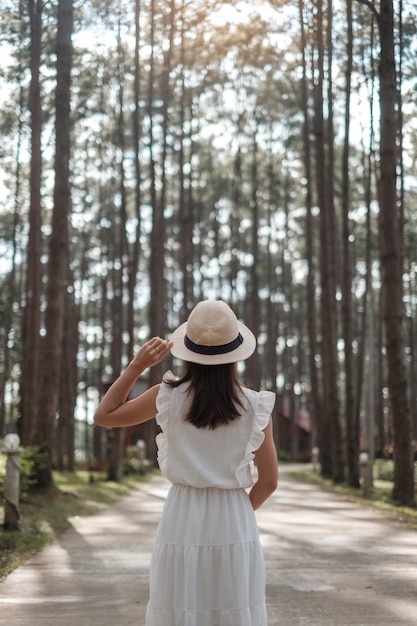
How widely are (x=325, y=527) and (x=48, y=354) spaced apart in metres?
6.18

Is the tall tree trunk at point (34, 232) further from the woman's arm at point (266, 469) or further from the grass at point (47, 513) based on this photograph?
the woman's arm at point (266, 469)

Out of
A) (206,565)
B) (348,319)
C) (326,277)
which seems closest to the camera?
(206,565)

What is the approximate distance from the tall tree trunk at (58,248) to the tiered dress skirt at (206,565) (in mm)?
13140

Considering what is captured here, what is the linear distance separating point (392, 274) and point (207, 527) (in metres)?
13.8

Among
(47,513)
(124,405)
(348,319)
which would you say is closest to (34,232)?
(348,319)

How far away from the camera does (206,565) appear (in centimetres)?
349

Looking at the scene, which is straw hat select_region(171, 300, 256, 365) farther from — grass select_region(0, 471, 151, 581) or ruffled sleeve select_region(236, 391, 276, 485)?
grass select_region(0, 471, 151, 581)

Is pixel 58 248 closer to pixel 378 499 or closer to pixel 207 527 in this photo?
pixel 378 499

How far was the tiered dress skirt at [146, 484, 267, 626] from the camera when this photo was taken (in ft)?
11.3

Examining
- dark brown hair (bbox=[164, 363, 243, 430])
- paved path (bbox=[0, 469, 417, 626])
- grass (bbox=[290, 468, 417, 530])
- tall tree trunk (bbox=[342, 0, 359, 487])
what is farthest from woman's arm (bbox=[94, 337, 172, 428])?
tall tree trunk (bbox=[342, 0, 359, 487])

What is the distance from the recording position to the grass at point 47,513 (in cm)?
987

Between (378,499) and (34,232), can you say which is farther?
(34,232)

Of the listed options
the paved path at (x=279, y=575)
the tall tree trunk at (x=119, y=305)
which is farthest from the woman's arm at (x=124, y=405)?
the tall tree trunk at (x=119, y=305)

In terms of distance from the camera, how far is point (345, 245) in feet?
77.9
